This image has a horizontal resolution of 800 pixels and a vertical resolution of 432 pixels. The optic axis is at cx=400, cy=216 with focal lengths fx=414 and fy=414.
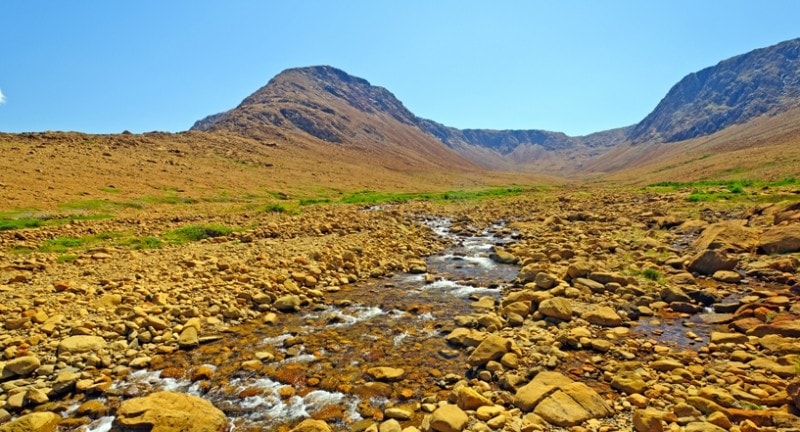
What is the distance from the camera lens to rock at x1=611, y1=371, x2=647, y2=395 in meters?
7.75

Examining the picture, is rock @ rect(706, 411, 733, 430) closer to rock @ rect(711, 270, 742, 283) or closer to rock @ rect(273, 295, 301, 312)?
rock @ rect(711, 270, 742, 283)

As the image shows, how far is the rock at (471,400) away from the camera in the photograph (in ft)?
25.0

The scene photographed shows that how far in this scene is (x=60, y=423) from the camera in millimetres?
7773

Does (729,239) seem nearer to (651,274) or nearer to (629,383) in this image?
(651,274)

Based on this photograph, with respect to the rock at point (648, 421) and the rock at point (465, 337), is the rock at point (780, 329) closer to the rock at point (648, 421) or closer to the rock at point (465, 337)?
the rock at point (648, 421)

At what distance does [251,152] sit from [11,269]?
7635cm

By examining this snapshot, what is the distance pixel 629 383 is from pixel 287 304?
10047 millimetres

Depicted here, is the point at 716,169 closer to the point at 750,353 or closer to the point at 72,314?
the point at 750,353

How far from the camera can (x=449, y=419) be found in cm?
702

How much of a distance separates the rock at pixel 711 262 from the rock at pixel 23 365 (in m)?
20.2

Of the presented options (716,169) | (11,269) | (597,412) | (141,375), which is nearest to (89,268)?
(11,269)

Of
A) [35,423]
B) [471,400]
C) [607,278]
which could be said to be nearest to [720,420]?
[471,400]

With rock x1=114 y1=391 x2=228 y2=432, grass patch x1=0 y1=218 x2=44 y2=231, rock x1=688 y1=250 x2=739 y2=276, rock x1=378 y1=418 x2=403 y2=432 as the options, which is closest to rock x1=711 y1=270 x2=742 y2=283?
rock x1=688 y1=250 x2=739 y2=276

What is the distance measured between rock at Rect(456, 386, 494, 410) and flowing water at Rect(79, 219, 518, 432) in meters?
1.01
